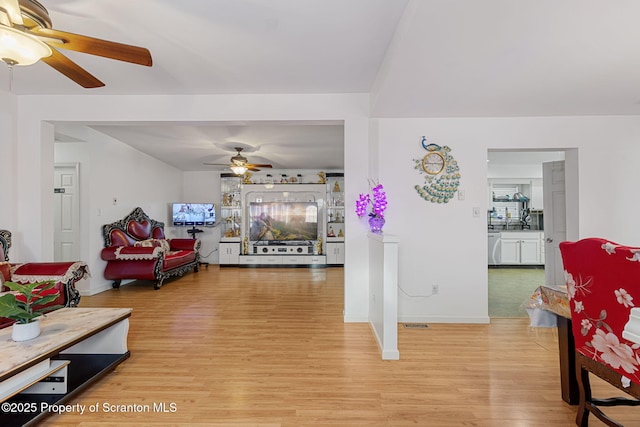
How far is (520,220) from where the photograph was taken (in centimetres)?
761

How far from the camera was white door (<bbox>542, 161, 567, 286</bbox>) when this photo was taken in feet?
12.8

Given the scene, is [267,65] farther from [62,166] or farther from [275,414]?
[62,166]

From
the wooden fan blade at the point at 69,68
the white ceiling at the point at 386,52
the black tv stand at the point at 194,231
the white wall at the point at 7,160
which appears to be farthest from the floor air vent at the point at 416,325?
the black tv stand at the point at 194,231

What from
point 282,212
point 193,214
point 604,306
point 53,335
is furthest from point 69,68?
point 282,212

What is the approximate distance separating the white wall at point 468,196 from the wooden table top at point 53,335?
9.35 feet

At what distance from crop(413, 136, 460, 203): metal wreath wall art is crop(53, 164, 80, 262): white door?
207 inches

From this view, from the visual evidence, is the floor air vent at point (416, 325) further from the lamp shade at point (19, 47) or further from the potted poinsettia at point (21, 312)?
the lamp shade at point (19, 47)

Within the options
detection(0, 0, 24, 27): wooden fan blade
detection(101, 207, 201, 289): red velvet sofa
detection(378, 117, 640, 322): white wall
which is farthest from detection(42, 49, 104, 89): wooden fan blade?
detection(101, 207, 201, 289): red velvet sofa

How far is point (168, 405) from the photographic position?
74.8 inches

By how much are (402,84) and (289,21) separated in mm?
1067

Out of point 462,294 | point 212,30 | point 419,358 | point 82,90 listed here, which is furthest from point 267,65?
point 462,294

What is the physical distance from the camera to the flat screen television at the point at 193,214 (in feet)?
22.7

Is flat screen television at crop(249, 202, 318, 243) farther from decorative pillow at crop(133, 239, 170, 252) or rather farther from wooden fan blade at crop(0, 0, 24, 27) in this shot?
wooden fan blade at crop(0, 0, 24, 27)

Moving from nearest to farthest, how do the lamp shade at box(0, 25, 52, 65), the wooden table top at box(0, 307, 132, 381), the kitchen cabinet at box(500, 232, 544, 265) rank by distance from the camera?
the lamp shade at box(0, 25, 52, 65) < the wooden table top at box(0, 307, 132, 381) < the kitchen cabinet at box(500, 232, 544, 265)
